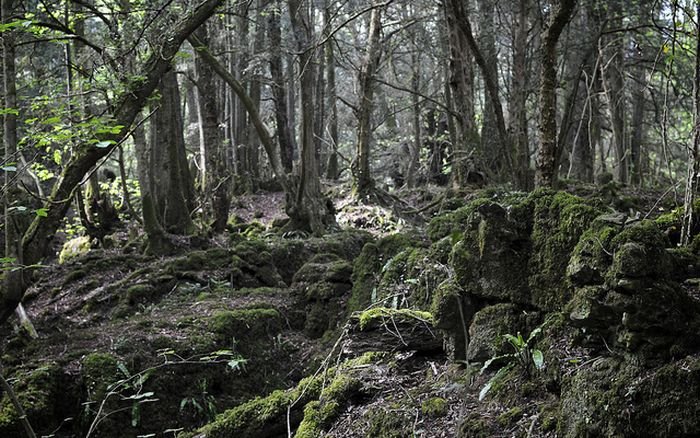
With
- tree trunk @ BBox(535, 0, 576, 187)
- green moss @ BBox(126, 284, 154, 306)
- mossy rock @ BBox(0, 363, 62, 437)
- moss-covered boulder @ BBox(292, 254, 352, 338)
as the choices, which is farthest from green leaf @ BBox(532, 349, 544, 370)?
green moss @ BBox(126, 284, 154, 306)

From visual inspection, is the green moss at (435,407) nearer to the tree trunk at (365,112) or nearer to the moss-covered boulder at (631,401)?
the moss-covered boulder at (631,401)

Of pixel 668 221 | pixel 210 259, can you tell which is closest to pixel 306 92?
pixel 210 259

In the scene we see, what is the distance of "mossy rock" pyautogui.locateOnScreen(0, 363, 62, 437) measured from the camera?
5.89 m

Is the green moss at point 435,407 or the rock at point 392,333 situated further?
the rock at point 392,333

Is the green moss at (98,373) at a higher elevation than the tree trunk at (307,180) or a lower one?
lower

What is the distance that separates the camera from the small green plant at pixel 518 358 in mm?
4316

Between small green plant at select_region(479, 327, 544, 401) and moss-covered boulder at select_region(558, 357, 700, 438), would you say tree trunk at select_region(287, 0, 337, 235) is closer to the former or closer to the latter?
small green plant at select_region(479, 327, 544, 401)

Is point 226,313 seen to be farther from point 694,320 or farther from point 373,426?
point 694,320

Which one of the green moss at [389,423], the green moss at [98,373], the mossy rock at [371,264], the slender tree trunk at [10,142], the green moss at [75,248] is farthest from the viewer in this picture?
the green moss at [75,248]

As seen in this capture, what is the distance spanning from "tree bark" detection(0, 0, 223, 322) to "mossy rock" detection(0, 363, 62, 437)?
3.10 feet

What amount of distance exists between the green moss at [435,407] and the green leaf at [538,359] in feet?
2.40

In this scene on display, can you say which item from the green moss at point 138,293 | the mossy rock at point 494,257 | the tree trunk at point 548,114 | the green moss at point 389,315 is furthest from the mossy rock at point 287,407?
the green moss at point 138,293

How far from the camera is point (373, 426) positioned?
15.4 ft

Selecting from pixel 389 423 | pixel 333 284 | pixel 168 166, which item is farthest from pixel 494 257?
pixel 168 166
